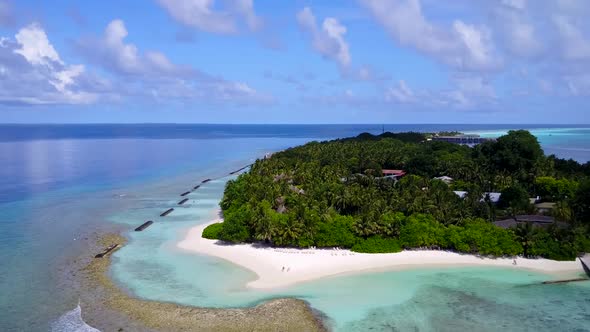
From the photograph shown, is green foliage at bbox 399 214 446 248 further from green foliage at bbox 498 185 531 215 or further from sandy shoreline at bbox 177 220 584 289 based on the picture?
green foliage at bbox 498 185 531 215

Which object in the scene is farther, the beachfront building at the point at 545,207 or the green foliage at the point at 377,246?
the beachfront building at the point at 545,207

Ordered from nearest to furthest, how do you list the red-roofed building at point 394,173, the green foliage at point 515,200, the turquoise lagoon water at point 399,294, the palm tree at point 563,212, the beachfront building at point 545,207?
the turquoise lagoon water at point 399,294
the palm tree at point 563,212
the green foliage at point 515,200
the beachfront building at point 545,207
the red-roofed building at point 394,173

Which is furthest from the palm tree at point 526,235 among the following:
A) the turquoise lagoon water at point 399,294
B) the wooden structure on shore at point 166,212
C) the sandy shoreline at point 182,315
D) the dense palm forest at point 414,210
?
the wooden structure on shore at point 166,212

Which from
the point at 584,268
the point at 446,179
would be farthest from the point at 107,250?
the point at 446,179

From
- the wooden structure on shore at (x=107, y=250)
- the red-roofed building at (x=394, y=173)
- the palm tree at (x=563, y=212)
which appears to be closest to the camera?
the wooden structure on shore at (x=107, y=250)

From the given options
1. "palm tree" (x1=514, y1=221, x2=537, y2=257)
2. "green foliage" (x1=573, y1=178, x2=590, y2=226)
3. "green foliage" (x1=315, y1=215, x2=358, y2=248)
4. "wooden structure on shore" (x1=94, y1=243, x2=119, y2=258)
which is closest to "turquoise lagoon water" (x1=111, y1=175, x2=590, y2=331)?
"wooden structure on shore" (x1=94, y1=243, x2=119, y2=258)

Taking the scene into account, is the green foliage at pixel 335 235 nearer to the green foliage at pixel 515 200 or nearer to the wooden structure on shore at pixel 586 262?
the wooden structure on shore at pixel 586 262
